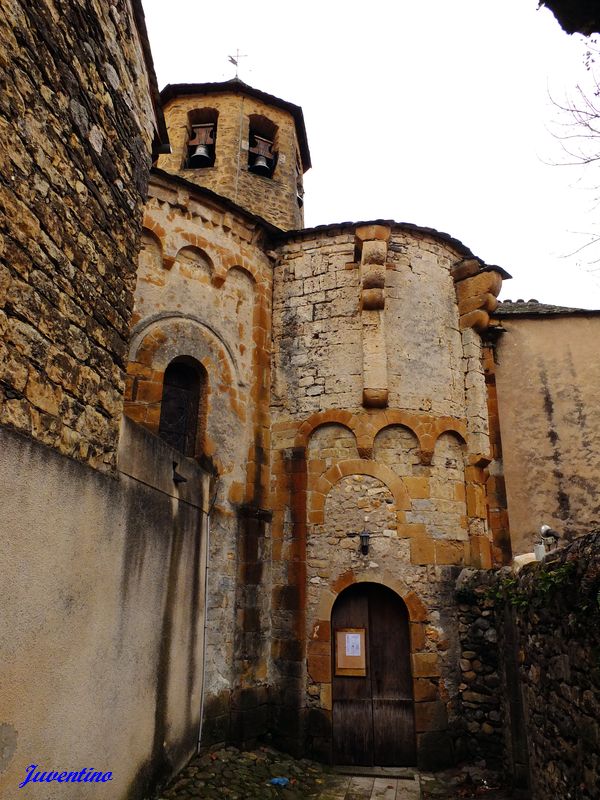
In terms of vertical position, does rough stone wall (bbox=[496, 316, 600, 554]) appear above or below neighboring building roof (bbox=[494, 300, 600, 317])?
below

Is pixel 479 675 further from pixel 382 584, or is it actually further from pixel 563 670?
pixel 563 670

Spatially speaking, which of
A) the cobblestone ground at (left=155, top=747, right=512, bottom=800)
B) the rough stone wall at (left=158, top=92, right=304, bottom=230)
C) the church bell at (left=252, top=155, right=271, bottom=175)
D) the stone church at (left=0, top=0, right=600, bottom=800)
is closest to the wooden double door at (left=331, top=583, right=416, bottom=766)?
the stone church at (left=0, top=0, right=600, bottom=800)

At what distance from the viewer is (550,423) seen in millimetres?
9586

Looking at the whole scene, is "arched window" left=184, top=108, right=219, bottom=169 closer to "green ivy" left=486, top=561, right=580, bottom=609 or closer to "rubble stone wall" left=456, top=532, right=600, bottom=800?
"rubble stone wall" left=456, top=532, right=600, bottom=800

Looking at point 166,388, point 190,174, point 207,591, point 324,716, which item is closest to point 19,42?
point 166,388

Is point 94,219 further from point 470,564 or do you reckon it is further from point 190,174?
point 190,174

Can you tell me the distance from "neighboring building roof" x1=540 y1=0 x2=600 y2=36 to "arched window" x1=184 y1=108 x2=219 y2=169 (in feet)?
35.2

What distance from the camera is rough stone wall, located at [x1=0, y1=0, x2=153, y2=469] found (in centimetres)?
310

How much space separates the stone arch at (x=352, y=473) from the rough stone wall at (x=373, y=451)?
19 millimetres

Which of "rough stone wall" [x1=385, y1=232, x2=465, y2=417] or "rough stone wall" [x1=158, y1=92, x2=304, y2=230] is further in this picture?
"rough stone wall" [x1=158, y1=92, x2=304, y2=230]

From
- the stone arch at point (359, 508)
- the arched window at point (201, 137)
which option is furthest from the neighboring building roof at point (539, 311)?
the arched window at point (201, 137)

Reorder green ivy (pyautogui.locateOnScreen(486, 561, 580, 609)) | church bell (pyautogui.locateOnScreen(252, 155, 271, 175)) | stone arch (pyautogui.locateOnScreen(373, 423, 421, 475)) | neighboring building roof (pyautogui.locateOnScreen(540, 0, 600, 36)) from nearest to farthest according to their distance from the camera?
neighboring building roof (pyautogui.locateOnScreen(540, 0, 600, 36))
green ivy (pyautogui.locateOnScreen(486, 561, 580, 609))
stone arch (pyautogui.locateOnScreen(373, 423, 421, 475))
church bell (pyautogui.locateOnScreen(252, 155, 271, 175))

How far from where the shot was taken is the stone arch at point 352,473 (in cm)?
789

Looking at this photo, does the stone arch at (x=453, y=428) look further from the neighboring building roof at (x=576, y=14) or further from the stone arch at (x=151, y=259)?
the neighboring building roof at (x=576, y=14)
